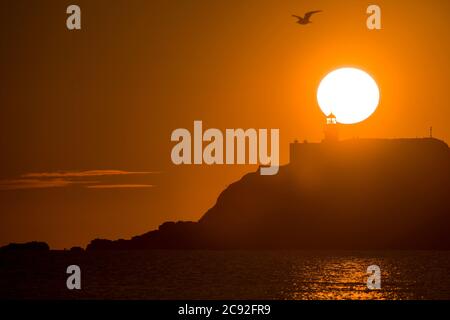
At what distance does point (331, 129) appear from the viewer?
169125 millimetres

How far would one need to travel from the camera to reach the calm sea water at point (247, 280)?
310 feet

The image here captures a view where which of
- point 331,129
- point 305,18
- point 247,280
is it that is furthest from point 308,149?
point 305,18

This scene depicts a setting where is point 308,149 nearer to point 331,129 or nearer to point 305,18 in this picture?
point 331,129

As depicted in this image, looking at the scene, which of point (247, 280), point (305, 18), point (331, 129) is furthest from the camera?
point (331, 129)

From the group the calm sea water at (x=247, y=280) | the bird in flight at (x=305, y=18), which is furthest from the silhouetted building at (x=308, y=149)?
the bird in flight at (x=305, y=18)

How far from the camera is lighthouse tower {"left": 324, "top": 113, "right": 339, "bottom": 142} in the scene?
163125 mm

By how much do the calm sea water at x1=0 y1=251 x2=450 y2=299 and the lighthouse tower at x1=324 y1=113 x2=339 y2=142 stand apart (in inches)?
782

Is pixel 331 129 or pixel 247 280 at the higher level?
pixel 331 129

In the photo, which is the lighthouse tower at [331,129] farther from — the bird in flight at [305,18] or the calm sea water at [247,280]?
the bird in flight at [305,18]

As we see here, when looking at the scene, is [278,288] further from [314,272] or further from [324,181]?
[324,181]

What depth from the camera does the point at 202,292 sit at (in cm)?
9675

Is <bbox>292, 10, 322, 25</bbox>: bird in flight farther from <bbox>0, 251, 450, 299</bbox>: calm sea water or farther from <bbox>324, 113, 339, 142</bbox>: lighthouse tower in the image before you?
<bbox>324, 113, 339, 142</bbox>: lighthouse tower

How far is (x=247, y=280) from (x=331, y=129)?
59607mm

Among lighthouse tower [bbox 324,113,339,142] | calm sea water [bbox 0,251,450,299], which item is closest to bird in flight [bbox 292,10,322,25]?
calm sea water [bbox 0,251,450,299]
